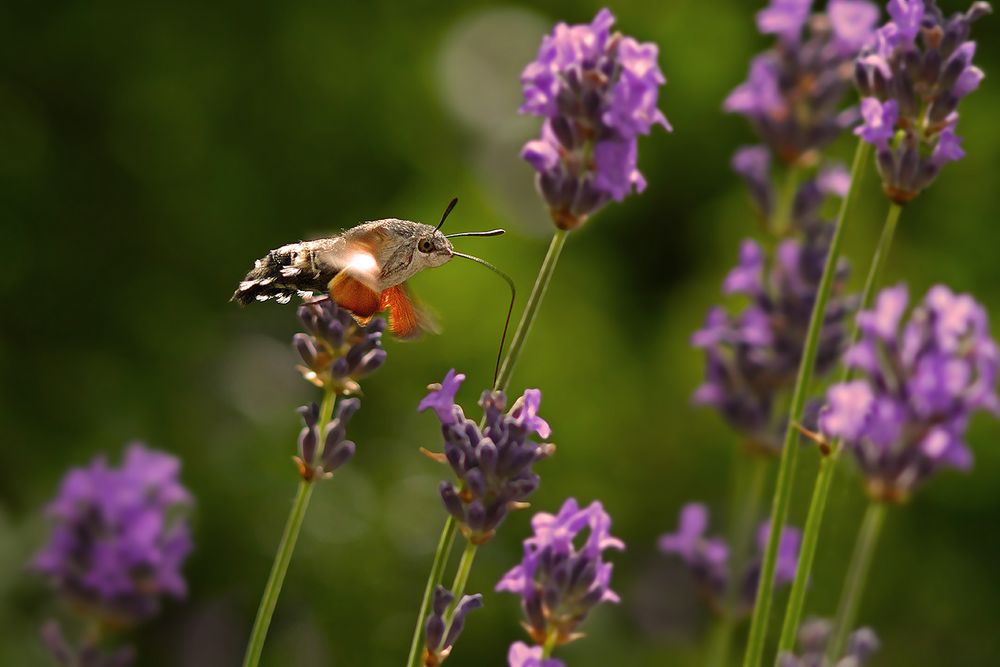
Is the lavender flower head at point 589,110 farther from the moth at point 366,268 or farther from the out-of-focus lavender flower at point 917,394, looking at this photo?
the out-of-focus lavender flower at point 917,394

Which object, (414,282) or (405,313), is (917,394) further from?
(414,282)

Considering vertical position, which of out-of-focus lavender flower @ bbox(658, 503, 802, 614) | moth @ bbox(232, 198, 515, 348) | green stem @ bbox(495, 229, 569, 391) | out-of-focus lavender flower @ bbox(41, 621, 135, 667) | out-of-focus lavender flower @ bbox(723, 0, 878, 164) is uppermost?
out-of-focus lavender flower @ bbox(723, 0, 878, 164)

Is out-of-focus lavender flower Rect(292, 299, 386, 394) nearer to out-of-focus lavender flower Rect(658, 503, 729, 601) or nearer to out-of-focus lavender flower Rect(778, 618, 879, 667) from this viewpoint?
out-of-focus lavender flower Rect(778, 618, 879, 667)

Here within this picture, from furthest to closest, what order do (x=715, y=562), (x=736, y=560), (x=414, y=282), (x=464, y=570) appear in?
(x=414, y=282), (x=715, y=562), (x=736, y=560), (x=464, y=570)

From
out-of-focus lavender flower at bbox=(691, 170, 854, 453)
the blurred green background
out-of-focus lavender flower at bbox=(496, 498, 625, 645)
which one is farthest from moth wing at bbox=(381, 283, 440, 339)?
the blurred green background

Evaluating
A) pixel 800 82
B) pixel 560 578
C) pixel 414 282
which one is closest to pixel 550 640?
pixel 560 578

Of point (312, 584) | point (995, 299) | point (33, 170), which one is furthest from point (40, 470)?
point (995, 299)

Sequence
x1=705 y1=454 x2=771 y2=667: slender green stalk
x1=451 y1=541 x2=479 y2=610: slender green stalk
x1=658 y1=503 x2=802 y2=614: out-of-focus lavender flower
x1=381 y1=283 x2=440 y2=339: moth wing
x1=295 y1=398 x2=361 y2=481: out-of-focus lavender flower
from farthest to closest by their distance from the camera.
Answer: x1=658 y1=503 x2=802 y2=614: out-of-focus lavender flower → x1=705 y1=454 x2=771 y2=667: slender green stalk → x1=381 y1=283 x2=440 y2=339: moth wing → x1=295 y1=398 x2=361 y2=481: out-of-focus lavender flower → x1=451 y1=541 x2=479 y2=610: slender green stalk
